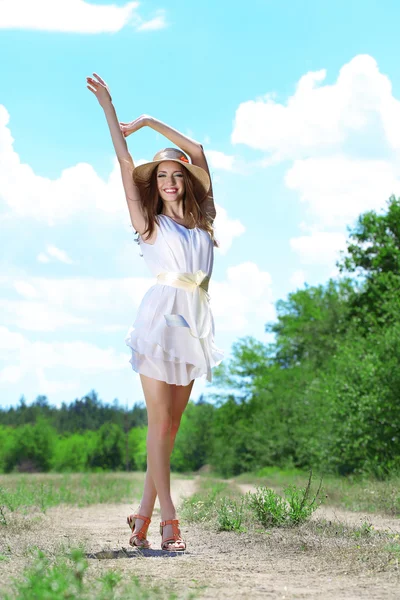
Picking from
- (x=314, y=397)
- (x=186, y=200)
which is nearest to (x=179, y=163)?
(x=186, y=200)

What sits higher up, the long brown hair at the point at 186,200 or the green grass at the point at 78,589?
the long brown hair at the point at 186,200

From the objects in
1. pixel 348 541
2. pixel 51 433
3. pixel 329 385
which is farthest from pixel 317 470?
pixel 51 433

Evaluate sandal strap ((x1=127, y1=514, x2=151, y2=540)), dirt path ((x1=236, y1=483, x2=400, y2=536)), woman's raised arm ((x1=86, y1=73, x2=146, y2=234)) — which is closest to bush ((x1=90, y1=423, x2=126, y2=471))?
dirt path ((x1=236, y1=483, x2=400, y2=536))

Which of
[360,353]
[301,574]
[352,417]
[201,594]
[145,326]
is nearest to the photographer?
[201,594]

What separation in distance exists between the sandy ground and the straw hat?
2.81 metres

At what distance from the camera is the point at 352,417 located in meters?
21.5

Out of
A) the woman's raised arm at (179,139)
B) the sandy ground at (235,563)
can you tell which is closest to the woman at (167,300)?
the woman's raised arm at (179,139)

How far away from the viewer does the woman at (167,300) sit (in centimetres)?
611

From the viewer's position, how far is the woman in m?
6.11

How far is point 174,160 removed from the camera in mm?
6379

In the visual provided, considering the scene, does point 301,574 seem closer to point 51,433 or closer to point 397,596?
point 397,596

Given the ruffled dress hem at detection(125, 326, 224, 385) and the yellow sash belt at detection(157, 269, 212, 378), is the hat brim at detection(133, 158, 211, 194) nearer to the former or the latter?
the yellow sash belt at detection(157, 269, 212, 378)

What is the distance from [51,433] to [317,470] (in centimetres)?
3411

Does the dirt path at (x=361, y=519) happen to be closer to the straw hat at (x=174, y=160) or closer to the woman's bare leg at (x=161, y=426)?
the woman's bare leg at (x=161, y=426)
